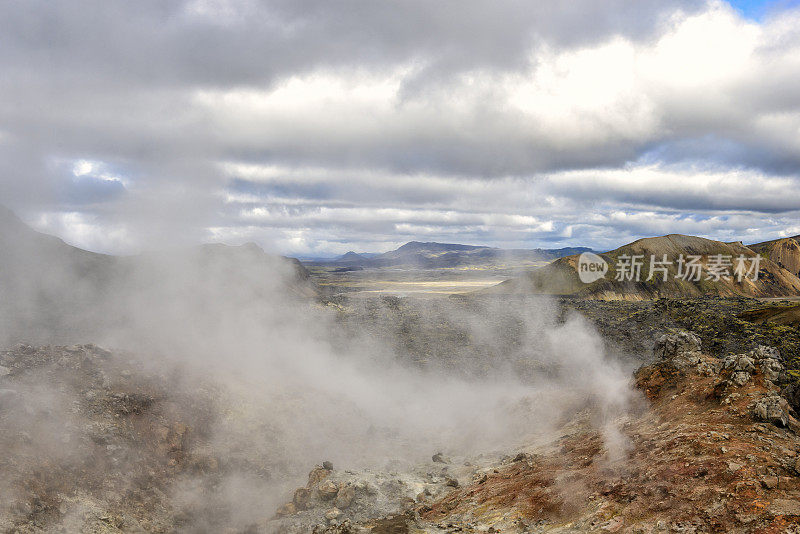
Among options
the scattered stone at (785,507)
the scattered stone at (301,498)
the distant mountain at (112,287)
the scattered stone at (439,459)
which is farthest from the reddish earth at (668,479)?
the distant mountain at (112,287)

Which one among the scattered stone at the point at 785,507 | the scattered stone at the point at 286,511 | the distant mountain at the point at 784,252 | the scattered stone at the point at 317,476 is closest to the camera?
the scattered stone at the point at 785,507

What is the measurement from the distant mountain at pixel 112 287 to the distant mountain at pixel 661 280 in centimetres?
8036

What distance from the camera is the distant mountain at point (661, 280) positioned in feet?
321

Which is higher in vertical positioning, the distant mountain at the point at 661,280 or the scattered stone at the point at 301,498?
the distant mountain at the point at 661,280

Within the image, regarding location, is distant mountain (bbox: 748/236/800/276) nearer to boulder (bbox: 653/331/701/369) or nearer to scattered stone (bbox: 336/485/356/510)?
boulder (bbox: 653/331/701/369)

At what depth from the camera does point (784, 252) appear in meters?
130

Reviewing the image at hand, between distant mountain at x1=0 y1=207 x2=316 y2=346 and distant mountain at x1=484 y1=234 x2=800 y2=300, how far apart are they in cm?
8036

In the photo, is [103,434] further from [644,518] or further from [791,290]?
[791,290]

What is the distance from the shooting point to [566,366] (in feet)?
104

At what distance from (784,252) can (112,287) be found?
17895cm

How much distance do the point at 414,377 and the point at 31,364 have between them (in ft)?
75.5

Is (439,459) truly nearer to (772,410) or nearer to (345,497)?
(345,497)

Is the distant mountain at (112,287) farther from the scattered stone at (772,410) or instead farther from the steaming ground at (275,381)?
the scattered stone at (772,410)

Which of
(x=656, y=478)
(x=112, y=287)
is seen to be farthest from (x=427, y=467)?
(x=112, y=287)
